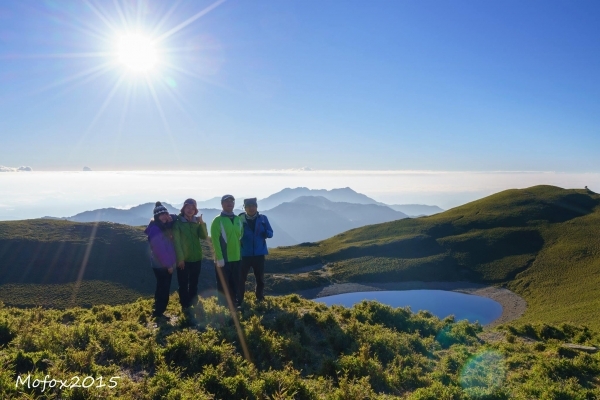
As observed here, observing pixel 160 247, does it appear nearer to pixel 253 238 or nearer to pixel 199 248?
pixel 199 248

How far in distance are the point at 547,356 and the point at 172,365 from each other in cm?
1079

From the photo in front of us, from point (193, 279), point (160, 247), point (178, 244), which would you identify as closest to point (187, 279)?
point (193, 279)

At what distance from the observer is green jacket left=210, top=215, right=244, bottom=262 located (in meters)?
11.8

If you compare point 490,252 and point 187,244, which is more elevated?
point 187,244

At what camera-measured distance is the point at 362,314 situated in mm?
13672

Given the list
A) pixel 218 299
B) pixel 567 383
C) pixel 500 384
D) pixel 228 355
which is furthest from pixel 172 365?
pixel 567 383

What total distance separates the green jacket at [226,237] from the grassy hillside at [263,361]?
5.85ft

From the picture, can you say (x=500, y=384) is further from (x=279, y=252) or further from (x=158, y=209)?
(x=279, y=252)

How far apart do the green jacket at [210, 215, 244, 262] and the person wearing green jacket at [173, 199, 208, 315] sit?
416mm

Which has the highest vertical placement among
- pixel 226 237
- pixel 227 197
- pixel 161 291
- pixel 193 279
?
pixel 227 197

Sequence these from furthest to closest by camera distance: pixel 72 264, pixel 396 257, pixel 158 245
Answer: pixel 396 257 → pixel 72 264 → pixel 158 245

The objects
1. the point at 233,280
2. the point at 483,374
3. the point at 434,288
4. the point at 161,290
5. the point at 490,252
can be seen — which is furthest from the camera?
the point at 490,252

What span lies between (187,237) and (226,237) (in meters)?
1.28

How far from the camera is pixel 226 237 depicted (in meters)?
11.9
